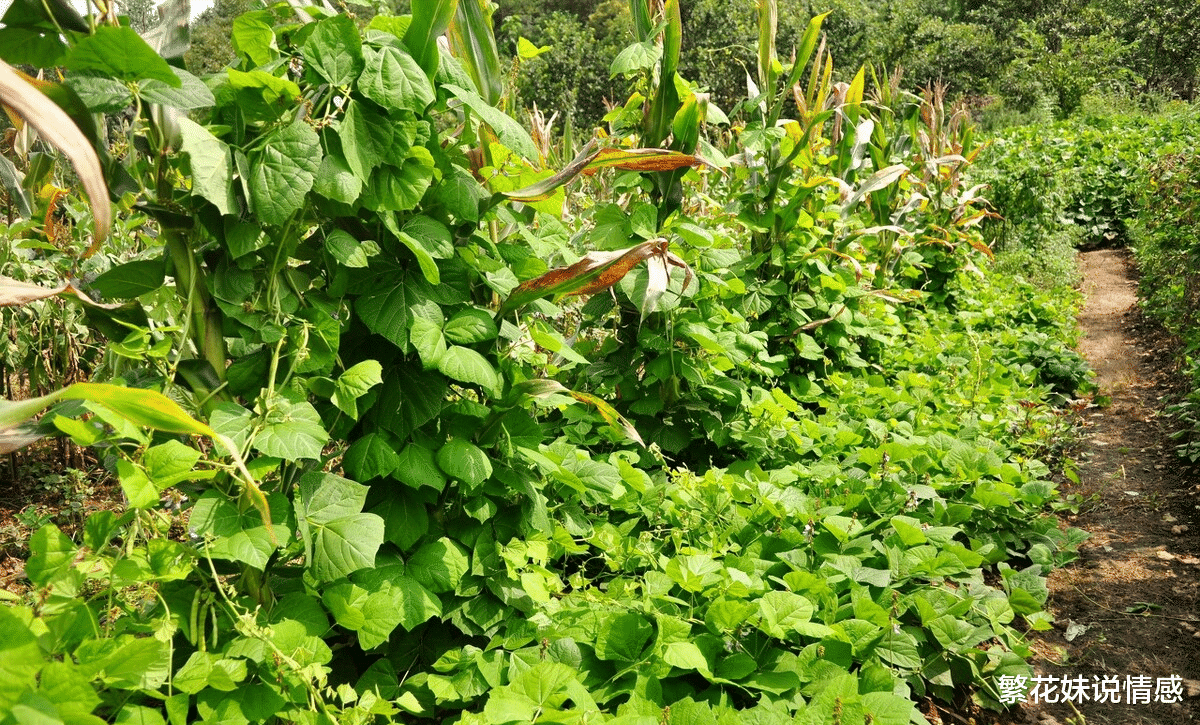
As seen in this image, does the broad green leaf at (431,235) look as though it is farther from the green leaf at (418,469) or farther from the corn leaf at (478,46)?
the corn leaf at (478,46)

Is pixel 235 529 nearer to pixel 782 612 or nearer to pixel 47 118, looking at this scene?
pixel 47 118

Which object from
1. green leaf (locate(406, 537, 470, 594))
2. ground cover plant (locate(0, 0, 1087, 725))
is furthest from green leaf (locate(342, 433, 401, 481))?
green leaf (locate(406, 537, 470, 594))

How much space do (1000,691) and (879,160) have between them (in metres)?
3.81

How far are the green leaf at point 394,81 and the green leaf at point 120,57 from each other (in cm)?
31

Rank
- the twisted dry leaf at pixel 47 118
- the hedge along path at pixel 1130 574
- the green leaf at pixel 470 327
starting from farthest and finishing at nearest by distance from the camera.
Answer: the hedge along path at pixel 1130 574 < the green leaf at pixel 470 327 < the twisted dry leaf at pixel 47 118

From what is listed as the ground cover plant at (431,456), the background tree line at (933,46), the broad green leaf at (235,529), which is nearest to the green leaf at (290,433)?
the ground cover plant at (431,456)

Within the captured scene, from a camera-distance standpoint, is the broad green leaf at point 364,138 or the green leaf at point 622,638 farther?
the green leaf at point 622,638

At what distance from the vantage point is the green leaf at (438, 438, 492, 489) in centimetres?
159

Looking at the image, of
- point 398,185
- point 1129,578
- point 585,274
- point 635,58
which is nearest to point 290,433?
point 398,185

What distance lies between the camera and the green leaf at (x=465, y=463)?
5.22 feet

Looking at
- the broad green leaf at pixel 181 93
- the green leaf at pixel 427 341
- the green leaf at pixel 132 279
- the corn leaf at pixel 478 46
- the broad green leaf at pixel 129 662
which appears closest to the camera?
the broad green leaf at pixel 129 662

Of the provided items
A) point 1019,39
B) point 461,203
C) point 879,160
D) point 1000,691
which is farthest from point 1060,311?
point 1019,39

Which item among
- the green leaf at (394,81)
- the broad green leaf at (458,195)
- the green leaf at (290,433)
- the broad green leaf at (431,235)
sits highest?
the green leaf at (394,81)

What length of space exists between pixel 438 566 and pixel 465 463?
0.24 m
